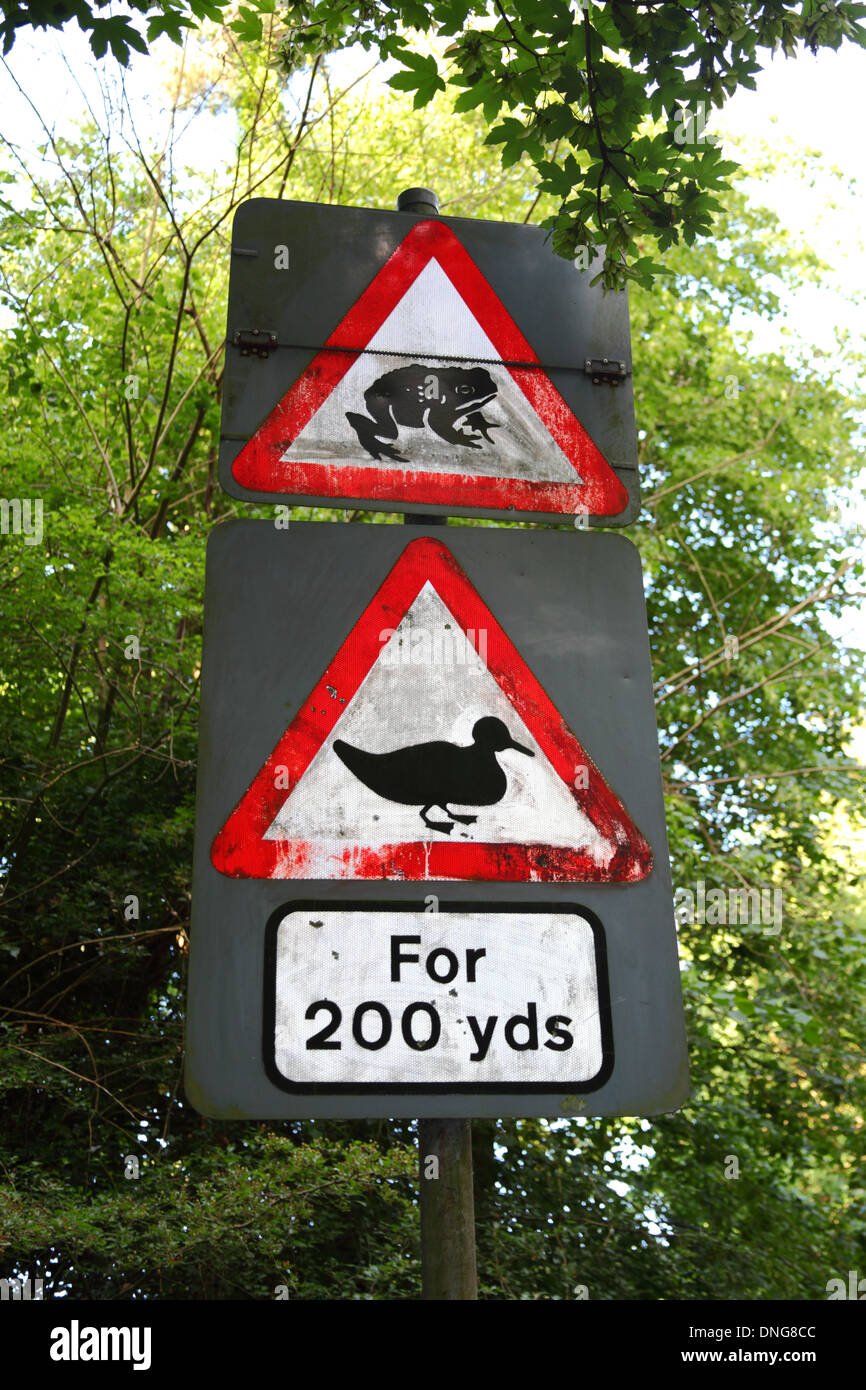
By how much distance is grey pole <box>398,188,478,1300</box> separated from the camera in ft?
4.06

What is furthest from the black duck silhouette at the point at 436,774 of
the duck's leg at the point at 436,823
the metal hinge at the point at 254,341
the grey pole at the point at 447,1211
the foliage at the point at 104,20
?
the foliage at the point at 104,20

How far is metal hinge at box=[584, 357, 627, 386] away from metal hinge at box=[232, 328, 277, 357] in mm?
482

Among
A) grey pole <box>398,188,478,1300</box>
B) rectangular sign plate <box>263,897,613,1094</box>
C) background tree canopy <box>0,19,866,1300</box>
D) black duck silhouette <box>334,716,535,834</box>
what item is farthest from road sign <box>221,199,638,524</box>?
background tree canopy <box>0,19,866,1300</box>

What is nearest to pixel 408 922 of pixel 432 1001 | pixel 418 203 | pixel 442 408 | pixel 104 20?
pixel 432 1001

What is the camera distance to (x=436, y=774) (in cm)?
136

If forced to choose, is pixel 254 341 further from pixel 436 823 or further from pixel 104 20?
pixel 104 20

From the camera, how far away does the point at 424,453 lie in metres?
1.57

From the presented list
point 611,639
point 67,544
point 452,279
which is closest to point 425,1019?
point 611,639

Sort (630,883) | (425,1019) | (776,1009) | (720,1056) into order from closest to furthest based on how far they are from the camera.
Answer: (425,1019), (630,883), (776,1009), (720,1056)

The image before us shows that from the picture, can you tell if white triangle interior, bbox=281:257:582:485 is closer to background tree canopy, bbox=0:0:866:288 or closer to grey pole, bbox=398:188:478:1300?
background tree canopy, bbox=0:0:866:288

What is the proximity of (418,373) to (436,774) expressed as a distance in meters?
0.64

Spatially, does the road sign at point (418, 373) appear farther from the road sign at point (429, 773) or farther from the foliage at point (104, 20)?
the foliage at point (104, 20)
